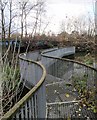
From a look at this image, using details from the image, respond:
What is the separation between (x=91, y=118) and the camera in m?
5.58

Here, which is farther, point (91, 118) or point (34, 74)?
point (34, 74)

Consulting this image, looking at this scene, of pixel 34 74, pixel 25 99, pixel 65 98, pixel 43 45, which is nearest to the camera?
pixel 25 99

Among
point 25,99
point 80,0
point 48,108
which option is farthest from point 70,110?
point 80,0

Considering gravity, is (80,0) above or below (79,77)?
above

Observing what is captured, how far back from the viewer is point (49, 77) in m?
9.52

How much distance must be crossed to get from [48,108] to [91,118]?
114 centimetres

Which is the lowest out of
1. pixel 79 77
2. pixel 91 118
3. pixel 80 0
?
pixel 91 118

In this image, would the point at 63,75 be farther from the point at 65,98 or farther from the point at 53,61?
the point at 65,98

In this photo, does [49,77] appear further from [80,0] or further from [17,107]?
[17,107]

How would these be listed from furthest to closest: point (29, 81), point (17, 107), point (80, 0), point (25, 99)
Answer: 1. point (80, 0)
2. point (29, 81)
3. point (25, 99)
4. point (17, 107)

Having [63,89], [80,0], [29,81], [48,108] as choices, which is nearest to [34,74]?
[29,81]

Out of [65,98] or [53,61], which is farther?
[53,61]

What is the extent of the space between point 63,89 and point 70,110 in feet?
5.86

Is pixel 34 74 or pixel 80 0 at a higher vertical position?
pixel 80 0
